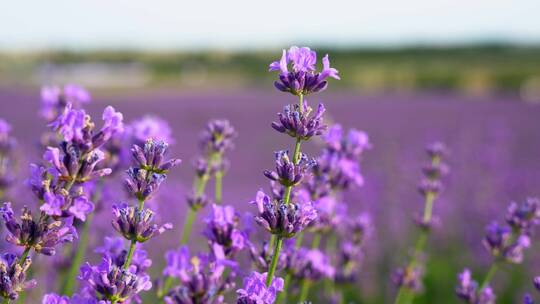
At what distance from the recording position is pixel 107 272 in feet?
4.49

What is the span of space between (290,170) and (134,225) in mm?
354

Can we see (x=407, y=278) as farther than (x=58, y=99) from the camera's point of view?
Yes

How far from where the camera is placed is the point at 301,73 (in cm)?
154

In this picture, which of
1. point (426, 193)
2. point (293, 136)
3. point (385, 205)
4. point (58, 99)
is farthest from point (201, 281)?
point (385, 205)

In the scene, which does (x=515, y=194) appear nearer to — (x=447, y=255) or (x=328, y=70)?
(x=447, y=255)

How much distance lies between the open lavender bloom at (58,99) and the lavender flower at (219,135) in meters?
0.49

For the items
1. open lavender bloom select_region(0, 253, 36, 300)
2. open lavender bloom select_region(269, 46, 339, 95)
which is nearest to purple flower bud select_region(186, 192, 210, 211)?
open lavender bloom select_region(269, 46, 339, 95)

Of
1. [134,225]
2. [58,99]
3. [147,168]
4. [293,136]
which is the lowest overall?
[134,225]

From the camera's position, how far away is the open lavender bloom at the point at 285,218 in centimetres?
147

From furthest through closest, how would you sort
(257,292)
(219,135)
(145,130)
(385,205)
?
(385,205) → (145,130) → (219,135) → (257,292)

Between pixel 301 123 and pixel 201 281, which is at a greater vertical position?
pixel 301 123

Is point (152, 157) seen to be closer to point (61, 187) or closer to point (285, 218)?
point (61, 187)

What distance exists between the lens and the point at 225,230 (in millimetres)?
1693

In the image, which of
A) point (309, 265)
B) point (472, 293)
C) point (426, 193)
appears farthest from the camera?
point (426, 193)
